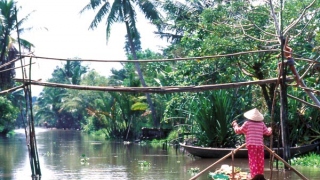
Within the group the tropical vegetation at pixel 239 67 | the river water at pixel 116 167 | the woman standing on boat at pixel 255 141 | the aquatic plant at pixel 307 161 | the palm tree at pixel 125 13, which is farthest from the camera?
the palm tree at pixel 125 13

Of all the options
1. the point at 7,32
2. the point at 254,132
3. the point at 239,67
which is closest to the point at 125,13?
the point at 7,32

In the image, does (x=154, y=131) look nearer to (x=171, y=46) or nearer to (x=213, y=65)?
(x=171, y=46)

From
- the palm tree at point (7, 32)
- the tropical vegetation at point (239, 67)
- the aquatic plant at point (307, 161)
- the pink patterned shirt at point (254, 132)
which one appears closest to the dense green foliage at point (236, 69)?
the tropical vegetation at point (239, 67)

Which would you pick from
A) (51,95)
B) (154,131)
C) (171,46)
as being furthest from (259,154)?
(51,95)

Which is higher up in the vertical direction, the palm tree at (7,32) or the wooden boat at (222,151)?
the palm tree at (7,32)

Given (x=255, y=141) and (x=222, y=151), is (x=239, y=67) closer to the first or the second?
(x=222, y=151)

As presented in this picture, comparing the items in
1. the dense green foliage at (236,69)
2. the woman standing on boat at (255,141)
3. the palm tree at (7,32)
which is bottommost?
the woman standing on boat at (255,141)

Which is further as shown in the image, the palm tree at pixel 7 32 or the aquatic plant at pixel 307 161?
the palm tree at pixel 7 32

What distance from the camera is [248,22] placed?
16.0 metres

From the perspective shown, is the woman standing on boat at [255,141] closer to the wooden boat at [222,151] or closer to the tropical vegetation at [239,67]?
the tropical vegetation at [239,67]

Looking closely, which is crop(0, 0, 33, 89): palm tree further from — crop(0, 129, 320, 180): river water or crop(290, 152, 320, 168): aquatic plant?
crop(290, 152, 320, 168): aquatic plant

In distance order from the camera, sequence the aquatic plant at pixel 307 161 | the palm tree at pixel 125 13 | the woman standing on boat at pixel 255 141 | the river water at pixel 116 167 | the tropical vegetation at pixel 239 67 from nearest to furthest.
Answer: the woman standing on boat at pixel 255 141
the river water at pixel 116 167
the aquatic plant at pixel 307 161
the tropical vegetation at pixel 239 67
the palm tree at pixel 125 13

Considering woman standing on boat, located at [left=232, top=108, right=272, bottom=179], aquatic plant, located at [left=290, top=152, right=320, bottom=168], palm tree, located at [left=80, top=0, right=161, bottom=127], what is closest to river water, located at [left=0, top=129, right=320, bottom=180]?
aquatic plant, located at [left=290, top=152, right=320, bottom=168]

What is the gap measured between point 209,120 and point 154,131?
33.2ft
